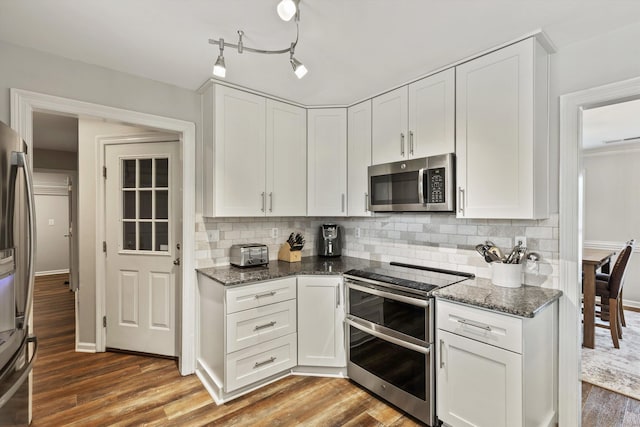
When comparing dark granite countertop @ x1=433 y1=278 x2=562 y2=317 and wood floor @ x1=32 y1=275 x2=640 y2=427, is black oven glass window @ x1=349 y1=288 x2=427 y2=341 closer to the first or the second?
dark granite countertop @ x1=433 y1=278 x2=562 y2=317

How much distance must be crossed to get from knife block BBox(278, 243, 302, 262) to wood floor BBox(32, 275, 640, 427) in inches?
39.8

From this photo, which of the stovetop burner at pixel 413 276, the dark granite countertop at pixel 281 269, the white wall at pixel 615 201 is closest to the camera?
the stovetop burner at pixel 413 276

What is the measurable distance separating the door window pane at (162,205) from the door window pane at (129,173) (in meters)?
0.29

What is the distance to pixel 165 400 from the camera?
7.40 feet

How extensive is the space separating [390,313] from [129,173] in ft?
8.83

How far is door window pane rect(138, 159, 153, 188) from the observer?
293cm

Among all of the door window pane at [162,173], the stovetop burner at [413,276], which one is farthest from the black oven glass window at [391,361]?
the door window pane at [162,173]

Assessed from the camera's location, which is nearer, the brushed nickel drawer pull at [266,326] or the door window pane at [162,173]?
the brushed nickel drawer pull at [266,326]

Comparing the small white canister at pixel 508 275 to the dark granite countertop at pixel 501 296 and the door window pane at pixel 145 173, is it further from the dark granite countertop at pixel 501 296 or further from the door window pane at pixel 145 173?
the door window pane at pixel 145 173

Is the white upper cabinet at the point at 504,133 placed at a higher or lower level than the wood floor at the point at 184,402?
higher

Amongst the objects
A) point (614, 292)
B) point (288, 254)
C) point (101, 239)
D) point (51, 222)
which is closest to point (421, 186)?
point (288, 254)

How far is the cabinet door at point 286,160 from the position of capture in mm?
2770

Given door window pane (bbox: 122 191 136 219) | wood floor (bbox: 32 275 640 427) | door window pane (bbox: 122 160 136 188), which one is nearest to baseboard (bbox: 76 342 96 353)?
wood floor (bbox: 32 275 640 427)

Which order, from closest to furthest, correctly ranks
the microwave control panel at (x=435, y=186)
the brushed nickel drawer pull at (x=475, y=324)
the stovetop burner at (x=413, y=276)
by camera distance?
the brushed nickel drawer pull at (x=475, y=324) < the stovetop burner at (x=413, y=276) < the microwave control panel at (x=435, y=186)
